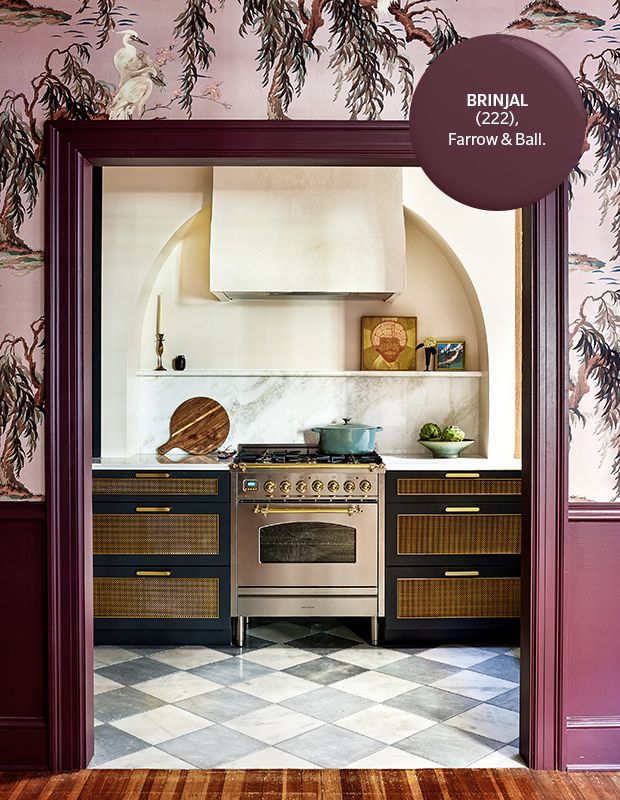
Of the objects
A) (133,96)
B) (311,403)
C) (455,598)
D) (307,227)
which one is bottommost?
(455,598)

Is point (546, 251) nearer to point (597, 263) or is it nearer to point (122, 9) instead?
point (597, 263)

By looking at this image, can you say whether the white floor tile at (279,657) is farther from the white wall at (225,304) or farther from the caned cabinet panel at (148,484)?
the white wall at (225,304)

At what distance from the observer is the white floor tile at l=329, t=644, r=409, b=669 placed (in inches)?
166

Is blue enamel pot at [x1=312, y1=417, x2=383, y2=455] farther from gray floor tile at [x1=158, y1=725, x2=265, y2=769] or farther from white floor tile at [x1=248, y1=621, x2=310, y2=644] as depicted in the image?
gray floor tile at [x1=158, y1=725, x2=265, y2=769]

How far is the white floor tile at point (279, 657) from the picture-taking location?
13.8ft

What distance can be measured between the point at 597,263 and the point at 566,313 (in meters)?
0.21

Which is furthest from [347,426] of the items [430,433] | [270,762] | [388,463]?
[270,762]

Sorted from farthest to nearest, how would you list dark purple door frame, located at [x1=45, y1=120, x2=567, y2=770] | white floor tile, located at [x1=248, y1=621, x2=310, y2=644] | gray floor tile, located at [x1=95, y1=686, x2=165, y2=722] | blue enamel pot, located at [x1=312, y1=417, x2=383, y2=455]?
blue enamel pot, located at [x1=312, y1=417, x2=383, y2=455] → white floor tile, located at [x1=248, y1=621, x2=310, y2=644] → gray floor tile, located at [x1=95, y1=686, x2=165, y2=722] → dark purple door frame, located at [x1=45, y1=120, x2=567, y2=770]

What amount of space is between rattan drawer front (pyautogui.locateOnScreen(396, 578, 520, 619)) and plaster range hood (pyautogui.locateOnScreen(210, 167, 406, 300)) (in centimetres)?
158

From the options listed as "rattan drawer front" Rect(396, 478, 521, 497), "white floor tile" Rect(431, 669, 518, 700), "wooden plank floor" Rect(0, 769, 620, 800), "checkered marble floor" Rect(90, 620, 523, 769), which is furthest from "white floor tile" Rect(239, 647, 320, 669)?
"wooden plank floor" Rect(0, 769, 620, 800)

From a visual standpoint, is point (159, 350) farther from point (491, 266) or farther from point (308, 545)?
point (491, 266)

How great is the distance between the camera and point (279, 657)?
169 inches

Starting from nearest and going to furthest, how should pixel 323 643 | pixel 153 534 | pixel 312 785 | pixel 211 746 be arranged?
pixel 312 785 < pixel 211 746 < pixel 153 534 < pixel 323 643

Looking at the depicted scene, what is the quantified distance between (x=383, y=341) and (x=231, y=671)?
82.5 inches
